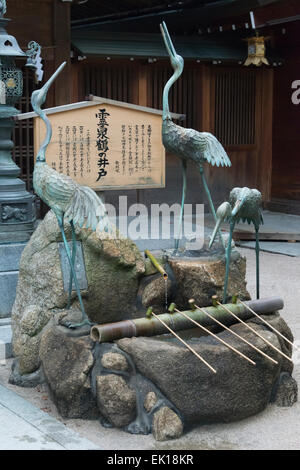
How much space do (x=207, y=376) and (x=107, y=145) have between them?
210 inches

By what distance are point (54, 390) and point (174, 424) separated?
1.05 metres

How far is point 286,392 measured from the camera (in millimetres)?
6426

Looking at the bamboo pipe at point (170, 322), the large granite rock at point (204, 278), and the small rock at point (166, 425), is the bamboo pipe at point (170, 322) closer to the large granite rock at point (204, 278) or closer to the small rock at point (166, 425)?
the large granite rock at point (204, 278)

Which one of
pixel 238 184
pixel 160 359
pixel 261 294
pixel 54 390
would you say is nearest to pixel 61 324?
pixel 54 390

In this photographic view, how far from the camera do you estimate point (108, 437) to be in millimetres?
5754

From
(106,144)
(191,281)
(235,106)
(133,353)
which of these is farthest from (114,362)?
(235,106)

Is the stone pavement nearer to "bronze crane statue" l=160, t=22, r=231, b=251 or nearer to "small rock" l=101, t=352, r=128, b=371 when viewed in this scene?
"small rock" l=101, t=352, r=128, b=371

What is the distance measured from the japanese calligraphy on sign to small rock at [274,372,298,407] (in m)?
4.79

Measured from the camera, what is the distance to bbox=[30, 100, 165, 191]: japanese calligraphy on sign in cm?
1009

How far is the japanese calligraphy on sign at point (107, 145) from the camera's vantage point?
10086 millimetres

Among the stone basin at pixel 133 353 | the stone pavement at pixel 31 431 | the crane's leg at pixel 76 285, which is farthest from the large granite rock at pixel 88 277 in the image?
the stone pavement at pixel 31 431

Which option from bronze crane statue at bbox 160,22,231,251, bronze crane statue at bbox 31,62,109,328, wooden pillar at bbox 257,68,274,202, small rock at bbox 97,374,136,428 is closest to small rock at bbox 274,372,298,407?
small rock at bbox 97,374,136,428

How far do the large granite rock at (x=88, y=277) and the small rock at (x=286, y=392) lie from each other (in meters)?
1.69

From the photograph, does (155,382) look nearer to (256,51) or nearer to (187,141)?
(187,141)
